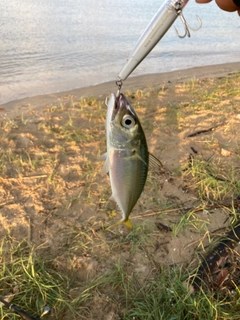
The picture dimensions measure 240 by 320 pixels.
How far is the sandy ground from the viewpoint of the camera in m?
3.11

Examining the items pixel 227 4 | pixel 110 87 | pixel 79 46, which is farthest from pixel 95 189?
pixel 79 46

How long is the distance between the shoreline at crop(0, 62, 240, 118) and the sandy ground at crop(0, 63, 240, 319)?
89cm

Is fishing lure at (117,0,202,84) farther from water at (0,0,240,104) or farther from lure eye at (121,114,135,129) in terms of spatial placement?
water at (0,0,240,104)

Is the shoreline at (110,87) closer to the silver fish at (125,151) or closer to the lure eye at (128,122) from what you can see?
the silver fish at (125,151)

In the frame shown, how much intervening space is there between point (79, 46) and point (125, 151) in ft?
35.9

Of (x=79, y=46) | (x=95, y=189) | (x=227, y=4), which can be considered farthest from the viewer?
(x=79, y=46)

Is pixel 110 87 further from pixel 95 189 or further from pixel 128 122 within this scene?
pixel 128 122

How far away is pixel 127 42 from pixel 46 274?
37.4 ft

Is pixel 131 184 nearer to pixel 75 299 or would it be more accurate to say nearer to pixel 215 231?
pixel 75 299

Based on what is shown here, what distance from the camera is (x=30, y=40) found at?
39.2 ft

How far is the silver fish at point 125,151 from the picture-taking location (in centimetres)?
185

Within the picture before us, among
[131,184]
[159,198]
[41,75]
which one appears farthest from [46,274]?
[41,75]

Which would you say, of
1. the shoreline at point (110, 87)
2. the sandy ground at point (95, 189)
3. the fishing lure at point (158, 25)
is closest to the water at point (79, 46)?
the shoreline at point (110, 87)

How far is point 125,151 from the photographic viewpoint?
6.44 feet
